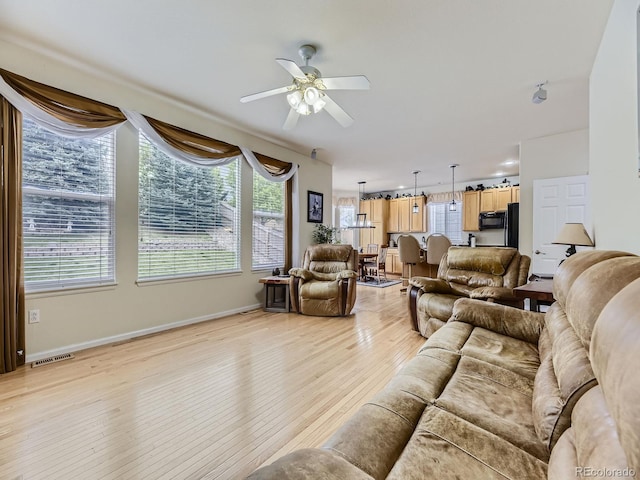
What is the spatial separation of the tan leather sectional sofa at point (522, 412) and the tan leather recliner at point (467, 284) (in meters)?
1.38

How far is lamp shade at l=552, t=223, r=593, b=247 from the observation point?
9.12 ft

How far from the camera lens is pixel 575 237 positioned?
9.26 feet

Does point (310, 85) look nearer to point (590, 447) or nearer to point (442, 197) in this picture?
point (590, 447)

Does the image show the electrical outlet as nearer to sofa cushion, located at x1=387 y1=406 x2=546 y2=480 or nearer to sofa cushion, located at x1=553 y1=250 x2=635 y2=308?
sofa cushion, located at x1=387 y1=406 x2=546 y2=480

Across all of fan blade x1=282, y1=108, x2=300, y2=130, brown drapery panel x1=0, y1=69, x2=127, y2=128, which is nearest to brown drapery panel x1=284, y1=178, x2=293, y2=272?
fan blade x1=282, y1=108, x2=300, y2=130

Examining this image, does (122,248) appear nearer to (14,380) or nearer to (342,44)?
(14,380)

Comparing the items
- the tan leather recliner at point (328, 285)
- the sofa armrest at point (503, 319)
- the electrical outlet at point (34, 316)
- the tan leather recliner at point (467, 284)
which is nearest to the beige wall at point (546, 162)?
the tan leather recliner at point (467, 284)

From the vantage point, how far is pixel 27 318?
264 centimetres

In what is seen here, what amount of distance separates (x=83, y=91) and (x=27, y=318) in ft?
7.08

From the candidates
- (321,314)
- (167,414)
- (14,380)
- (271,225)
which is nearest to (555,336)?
(167,414)

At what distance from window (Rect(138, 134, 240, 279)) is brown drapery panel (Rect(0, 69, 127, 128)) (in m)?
0.44

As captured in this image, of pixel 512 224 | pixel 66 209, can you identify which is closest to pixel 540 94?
pixel 512 224

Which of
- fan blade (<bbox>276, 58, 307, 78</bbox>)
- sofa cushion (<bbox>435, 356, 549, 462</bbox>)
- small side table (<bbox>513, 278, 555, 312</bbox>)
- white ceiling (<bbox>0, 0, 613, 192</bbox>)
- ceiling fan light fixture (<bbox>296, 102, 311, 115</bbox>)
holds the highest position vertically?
A: white ceiling (<bbox>0, 0, 613, 192</bbox>)

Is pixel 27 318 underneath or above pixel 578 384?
underneath
